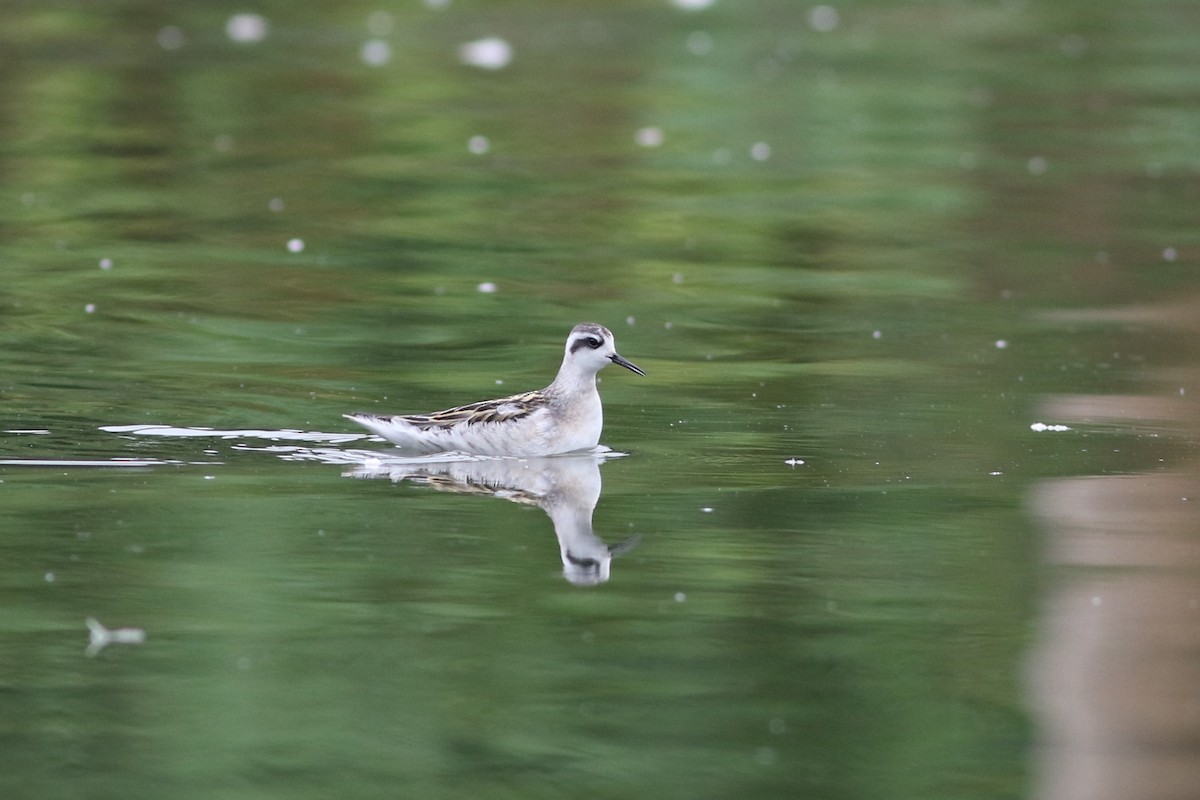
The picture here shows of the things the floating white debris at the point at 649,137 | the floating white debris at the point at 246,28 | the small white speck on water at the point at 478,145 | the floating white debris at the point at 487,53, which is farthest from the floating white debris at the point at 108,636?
the floating white debris at the point at 246,28

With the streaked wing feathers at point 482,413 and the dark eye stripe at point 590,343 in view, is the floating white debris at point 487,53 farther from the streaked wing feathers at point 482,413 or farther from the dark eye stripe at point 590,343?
the streaked wing feathers at point 482,413

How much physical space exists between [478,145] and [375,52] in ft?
21.0

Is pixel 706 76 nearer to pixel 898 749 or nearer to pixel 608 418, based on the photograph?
pixel 608 418

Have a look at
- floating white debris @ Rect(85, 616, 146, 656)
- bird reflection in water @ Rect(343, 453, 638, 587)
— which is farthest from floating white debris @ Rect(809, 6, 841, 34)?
floating white debris @ Rect(85, 616, 146, 656)

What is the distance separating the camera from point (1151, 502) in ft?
27.3

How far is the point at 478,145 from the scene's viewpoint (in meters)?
18.6

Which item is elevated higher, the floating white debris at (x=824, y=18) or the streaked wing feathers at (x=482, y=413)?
the floating white debris at (x=824, y=18)

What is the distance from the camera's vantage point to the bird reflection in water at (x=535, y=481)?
25.8 feet

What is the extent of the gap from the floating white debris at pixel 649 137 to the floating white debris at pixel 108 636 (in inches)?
504

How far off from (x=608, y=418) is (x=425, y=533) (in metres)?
2.44

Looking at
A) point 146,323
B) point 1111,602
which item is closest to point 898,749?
point 1111,602

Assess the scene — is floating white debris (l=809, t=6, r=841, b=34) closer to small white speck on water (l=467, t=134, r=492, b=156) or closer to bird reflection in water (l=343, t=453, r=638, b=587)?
small white speck on water (l=467, t=134, r=492, b=156)

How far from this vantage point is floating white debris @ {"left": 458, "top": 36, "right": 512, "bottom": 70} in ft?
78.8

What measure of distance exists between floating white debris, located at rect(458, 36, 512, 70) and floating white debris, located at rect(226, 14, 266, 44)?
237cm
